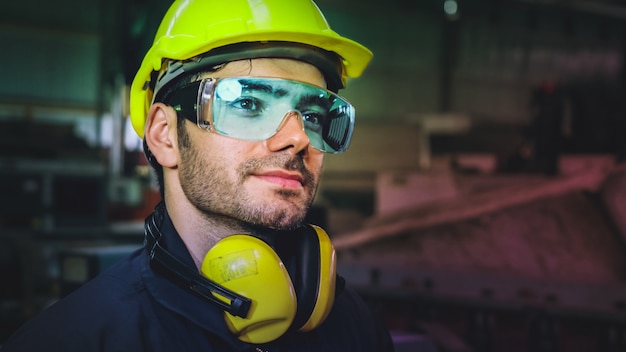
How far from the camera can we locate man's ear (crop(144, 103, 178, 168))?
1.45 meters

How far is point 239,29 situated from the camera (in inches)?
53.2

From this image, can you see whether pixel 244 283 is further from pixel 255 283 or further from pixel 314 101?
pixel 314 101

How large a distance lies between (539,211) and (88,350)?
354cm

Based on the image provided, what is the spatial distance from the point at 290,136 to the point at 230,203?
223 mm

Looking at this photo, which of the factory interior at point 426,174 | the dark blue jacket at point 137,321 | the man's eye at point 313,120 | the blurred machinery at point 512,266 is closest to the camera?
the dark blue jacket at point 137,321

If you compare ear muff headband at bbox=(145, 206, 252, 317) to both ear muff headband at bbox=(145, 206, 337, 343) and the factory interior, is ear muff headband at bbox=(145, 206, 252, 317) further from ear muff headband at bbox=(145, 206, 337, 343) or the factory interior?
the factory interior

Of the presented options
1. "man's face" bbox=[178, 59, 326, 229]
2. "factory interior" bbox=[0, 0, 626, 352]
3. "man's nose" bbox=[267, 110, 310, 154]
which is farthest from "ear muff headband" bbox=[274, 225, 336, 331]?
"factory interior" bbox=[0, 0, 626, 352]

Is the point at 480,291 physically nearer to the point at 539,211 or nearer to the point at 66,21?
the point at 539,211

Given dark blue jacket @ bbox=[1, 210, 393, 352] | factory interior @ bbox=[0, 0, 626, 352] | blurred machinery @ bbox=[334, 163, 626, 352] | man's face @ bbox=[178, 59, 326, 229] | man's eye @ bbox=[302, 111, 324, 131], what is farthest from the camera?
factory interior @ bbox=[0, 0, 626, 352]

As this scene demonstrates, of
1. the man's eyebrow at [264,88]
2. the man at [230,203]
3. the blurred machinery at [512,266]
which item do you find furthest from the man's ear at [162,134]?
the blurred machinery at [512,266]

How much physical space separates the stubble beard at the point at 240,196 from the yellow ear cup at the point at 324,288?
130 mm

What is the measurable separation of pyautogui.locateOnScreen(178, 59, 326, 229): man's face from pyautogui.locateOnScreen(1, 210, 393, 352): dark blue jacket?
0.49 ft

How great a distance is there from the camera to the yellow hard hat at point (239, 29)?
4.45 ft

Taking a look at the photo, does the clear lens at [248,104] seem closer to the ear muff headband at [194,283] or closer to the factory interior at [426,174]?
the ear muff headband at [194,283]
